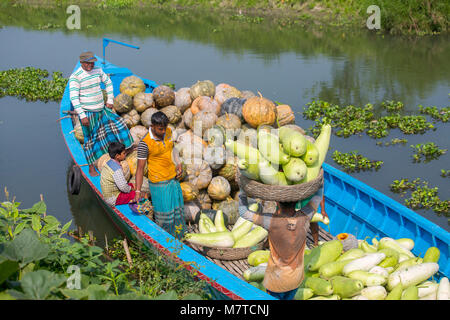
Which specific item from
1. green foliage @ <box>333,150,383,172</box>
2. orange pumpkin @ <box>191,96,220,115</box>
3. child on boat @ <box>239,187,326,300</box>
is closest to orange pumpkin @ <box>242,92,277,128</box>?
orange pumpkin @ <box>191,96,220,115</box>

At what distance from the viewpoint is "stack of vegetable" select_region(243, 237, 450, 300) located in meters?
4.12

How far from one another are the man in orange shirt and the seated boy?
0.34 meters

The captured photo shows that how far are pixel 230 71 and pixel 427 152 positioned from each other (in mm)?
9019

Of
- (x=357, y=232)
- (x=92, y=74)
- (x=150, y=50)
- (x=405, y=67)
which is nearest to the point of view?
(x=357, y=232)

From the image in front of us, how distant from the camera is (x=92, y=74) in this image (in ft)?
22.9

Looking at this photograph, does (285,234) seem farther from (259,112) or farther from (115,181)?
(259,112)

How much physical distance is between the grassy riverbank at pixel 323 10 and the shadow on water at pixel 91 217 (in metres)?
18.6

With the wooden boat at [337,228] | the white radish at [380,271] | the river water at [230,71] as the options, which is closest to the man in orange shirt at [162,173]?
the wooden boat at [337,228]

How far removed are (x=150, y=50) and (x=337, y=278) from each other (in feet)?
61.4

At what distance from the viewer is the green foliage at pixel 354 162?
30.8 ft

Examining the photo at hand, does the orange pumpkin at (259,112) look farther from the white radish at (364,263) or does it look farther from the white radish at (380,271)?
the white radish at (380,271)

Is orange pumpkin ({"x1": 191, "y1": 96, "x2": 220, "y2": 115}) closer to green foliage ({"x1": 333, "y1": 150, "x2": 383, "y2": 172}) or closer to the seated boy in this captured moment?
the seated boy
